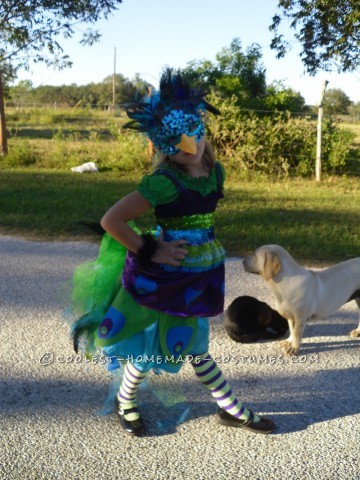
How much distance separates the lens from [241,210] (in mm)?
7684

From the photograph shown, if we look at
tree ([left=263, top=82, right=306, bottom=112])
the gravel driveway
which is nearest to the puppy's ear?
the gravel driveway

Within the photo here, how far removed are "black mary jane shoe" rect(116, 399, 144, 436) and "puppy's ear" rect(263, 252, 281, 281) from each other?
1.20 meters

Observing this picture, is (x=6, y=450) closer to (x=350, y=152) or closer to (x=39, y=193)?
(x=39, y=193)

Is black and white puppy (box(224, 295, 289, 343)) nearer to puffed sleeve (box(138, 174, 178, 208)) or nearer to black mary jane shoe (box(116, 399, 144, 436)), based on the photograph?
black mary jane shoe (box(116, 399, 144, 436))

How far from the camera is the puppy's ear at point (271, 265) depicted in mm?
3291

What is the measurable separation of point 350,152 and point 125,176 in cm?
522

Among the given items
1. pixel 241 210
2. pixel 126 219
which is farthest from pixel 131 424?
pixel 241 210

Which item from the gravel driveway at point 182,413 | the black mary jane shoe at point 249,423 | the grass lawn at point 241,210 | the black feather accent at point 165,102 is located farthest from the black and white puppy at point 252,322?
the grass lawn at point 241,210

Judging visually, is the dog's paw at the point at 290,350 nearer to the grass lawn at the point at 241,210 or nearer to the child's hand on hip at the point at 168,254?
the child's hand on hip at the point at 168,254

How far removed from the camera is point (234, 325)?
3662 millimetres

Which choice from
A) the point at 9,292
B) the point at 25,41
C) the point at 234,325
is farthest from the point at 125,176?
the point at 234,325

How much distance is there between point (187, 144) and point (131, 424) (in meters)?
1.40

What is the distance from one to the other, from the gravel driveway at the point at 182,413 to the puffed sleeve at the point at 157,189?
1125 millimetres

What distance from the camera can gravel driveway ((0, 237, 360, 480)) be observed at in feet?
7.73
